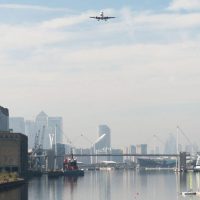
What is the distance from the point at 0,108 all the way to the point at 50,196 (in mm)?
65086

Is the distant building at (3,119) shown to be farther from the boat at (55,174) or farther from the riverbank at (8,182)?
the riverbank at (8,182)

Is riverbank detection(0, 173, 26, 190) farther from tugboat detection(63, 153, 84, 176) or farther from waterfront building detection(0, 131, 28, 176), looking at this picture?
tugboat detection(63, 153, 84, 176)

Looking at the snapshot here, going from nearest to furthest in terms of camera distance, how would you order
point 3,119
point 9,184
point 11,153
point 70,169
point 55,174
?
point 9,184, point 11,153, point 3,119, point 55,174, point 70,169

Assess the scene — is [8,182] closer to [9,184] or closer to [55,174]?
[9,184]

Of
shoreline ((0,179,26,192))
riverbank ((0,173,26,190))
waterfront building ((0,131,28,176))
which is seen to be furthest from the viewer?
waterfront building ((0,131,28,176))

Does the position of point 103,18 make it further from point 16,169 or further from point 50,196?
point 16,169

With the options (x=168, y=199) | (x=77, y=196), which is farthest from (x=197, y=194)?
(x=77, y=196)

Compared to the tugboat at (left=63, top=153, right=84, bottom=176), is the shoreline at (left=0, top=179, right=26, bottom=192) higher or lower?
lower

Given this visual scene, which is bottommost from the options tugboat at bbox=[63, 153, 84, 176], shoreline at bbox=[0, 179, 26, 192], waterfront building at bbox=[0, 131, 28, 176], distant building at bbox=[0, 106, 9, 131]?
shoreline at bbox=[0, 179, 26, 192]

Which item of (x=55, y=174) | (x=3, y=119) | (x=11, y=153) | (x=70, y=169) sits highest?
(x=3, y=119)

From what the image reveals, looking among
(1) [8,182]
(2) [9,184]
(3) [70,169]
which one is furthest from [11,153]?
(3) [70,169]


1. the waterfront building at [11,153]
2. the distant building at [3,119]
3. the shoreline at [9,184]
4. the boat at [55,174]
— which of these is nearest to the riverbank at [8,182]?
the shoreline at [9,184]

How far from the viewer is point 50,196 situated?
78.2 meters

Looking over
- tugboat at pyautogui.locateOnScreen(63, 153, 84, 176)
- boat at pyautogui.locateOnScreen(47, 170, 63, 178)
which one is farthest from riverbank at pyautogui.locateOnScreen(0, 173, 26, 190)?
tugboat at pyautogui.locateOnScreen(63, 153, 84, 176)
